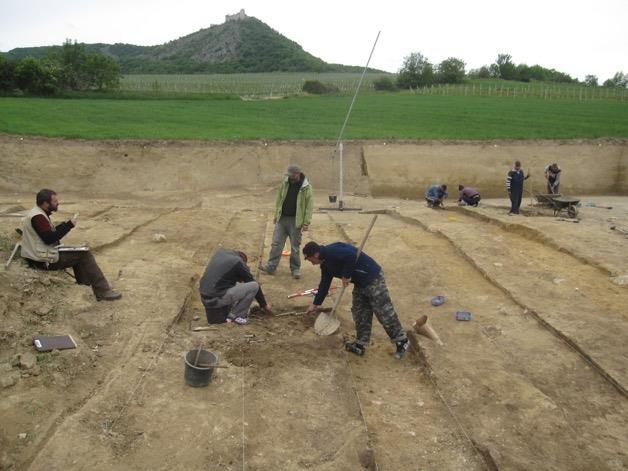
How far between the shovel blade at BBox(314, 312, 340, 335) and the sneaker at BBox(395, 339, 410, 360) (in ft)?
2.82

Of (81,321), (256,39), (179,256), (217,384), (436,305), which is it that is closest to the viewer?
(217,384)

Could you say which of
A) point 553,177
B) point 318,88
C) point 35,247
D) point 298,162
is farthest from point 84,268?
point 318,88

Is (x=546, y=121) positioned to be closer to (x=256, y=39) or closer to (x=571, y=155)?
(x=571, y=155)

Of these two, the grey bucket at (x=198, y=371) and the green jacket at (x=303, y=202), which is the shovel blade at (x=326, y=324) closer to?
the grey bucket at (x=198, y=371)

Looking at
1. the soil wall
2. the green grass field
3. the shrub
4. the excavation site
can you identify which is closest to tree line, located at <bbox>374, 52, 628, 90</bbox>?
the shrub

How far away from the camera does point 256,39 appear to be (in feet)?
376

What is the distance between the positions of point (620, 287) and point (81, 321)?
8017 millimetres

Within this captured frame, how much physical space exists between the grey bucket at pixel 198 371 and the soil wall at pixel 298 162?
15745 millimetres

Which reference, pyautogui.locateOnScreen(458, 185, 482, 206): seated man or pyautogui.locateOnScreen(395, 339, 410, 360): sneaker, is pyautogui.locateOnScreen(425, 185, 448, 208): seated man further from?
pyautogui.locateOnScreen(395, 339, 410, 360): sneaker

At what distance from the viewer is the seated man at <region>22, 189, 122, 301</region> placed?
23.4 ft

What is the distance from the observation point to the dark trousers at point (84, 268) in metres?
7.47

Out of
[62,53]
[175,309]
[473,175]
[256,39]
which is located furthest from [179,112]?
[256,39]

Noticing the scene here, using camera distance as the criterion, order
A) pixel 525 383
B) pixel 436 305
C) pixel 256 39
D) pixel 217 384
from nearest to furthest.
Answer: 1. pixel 217 384
2. pixel 525 383
3. pixel 436 305
4. pixel 256 39

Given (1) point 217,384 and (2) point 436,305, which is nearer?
(1) point 217,384
